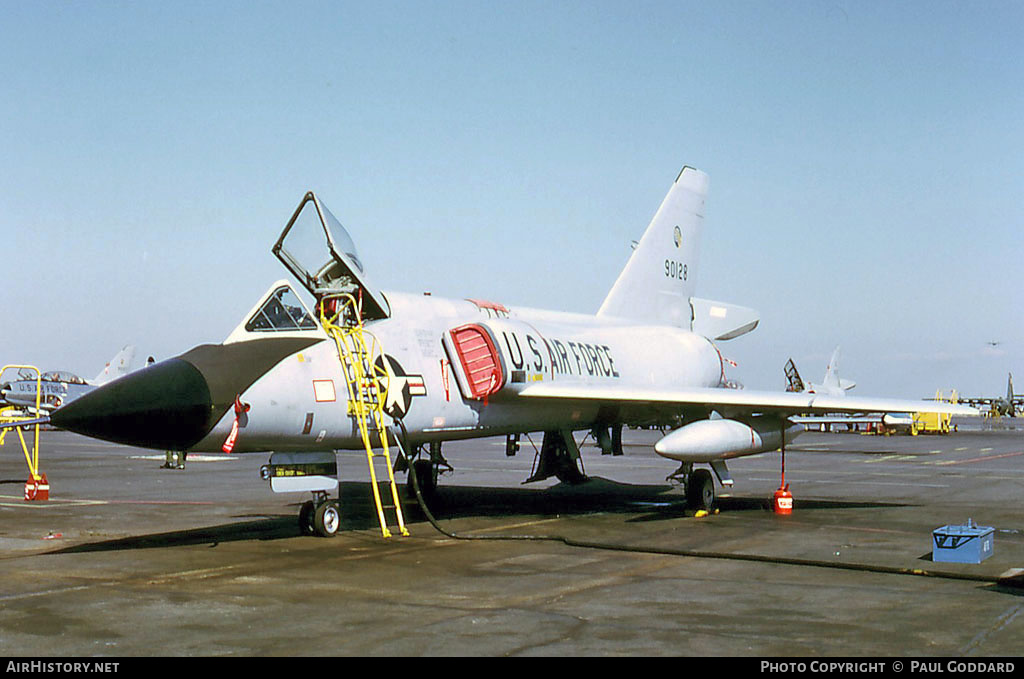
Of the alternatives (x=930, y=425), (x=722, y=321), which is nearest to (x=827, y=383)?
(x=930, y=425)

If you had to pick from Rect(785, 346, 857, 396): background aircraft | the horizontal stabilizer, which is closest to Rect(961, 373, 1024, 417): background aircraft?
Rect(785, 346, 857, 396): background aircraft

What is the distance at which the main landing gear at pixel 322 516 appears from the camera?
448 inches

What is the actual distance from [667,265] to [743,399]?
232 inches

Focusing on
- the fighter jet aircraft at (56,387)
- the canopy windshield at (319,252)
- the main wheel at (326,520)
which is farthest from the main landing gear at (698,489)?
the fighter jet aircraft at (56,387)

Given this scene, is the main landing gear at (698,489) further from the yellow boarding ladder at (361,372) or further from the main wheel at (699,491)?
the yellow boarding ladder at (361,372)

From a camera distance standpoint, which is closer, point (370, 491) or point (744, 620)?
point (744, 620)

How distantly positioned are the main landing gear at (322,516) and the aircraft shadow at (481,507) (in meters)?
0.48

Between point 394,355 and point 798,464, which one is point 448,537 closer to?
point 394,355

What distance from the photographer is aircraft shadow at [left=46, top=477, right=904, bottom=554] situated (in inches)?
461
